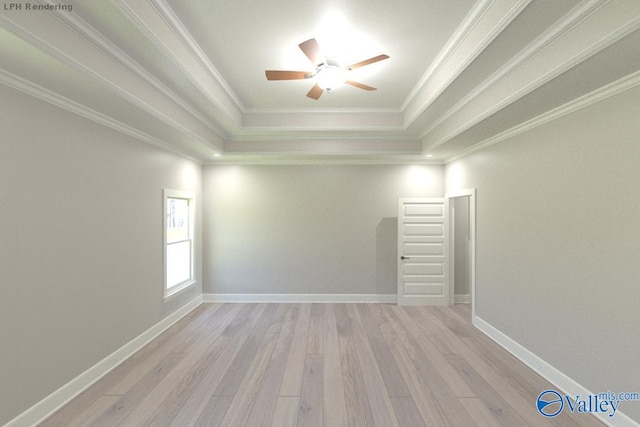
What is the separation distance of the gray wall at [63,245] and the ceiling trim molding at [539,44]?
3.63 metres

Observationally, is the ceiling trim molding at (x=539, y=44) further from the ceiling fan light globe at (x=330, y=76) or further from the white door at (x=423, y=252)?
the white door at (x=423, y=252)

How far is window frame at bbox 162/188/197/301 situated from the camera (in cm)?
376

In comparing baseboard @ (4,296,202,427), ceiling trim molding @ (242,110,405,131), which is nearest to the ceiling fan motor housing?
ceiling trim molding @ (242,110,405,131)

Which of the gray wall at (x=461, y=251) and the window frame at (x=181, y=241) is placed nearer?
the window frame at (x=181, y=241)

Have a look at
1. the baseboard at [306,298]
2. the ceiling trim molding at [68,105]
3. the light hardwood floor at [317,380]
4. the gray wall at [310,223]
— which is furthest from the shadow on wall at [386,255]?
the ceiling trim molding at [68,105]

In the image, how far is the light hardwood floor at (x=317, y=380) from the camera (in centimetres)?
216

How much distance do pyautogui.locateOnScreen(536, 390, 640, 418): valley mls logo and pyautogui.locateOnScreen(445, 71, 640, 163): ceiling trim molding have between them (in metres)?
2.14

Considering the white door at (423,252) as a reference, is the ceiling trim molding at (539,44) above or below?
above

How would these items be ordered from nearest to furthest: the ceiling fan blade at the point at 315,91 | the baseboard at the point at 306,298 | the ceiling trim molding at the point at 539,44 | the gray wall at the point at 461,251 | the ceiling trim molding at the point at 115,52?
1. the ceiling trim molding at the point at 539,44
2. the ceiling trim molding at the point at 115,52
3. the ceiling fan blade at the point at 315,91
4. the baseboard at the point at 306,298
5. the gray wall at the point at 461,251

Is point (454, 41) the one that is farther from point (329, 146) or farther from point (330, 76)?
point (329, 146)

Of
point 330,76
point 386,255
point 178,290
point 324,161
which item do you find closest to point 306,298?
point 386,255

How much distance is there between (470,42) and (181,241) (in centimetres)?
441

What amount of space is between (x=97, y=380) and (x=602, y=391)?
14.1 ft

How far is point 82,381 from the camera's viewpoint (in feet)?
8.09
